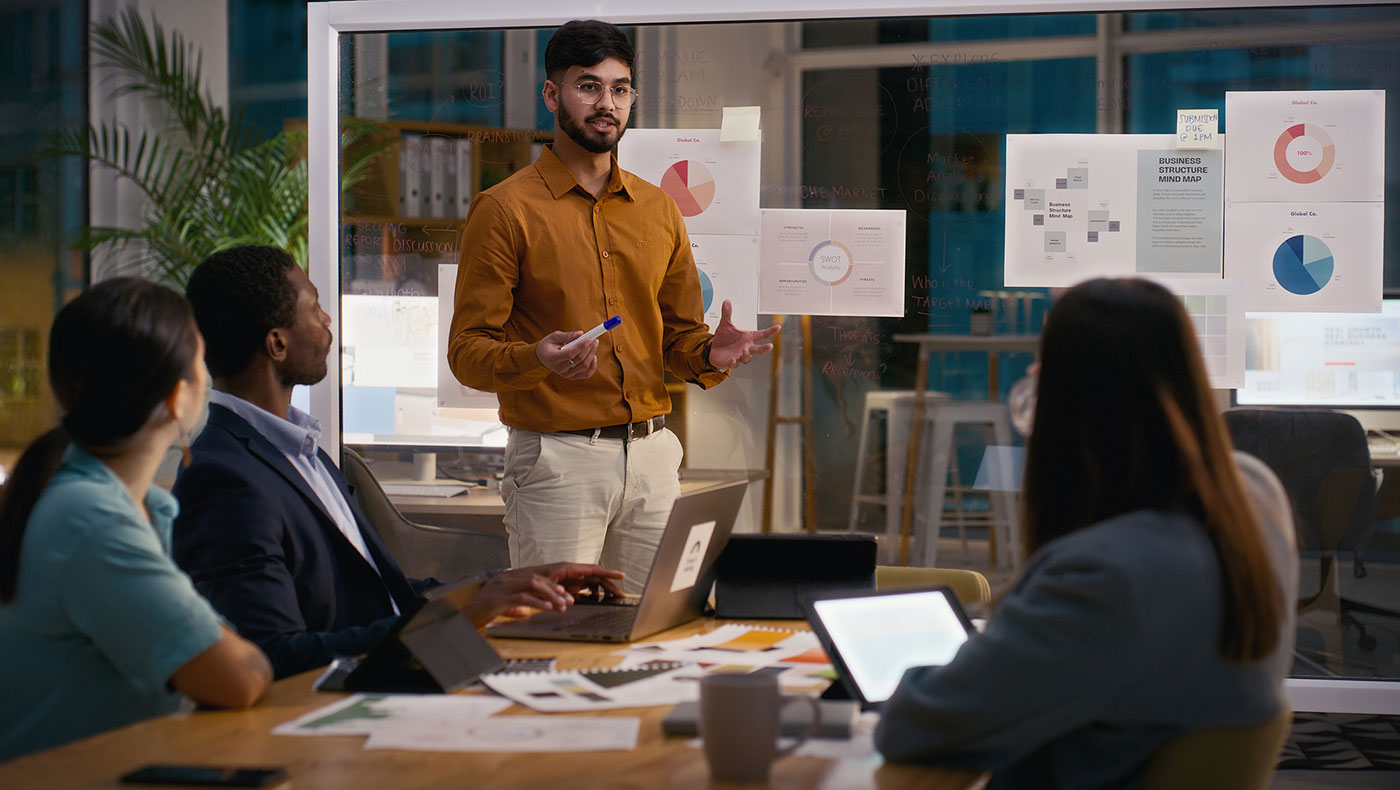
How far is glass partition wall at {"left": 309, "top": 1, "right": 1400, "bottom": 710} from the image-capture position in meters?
3.68

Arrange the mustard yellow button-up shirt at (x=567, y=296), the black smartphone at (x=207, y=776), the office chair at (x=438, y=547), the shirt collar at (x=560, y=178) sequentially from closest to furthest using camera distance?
the black smartphone at (x=207, y=776) < the mustard yellow button-up shirt at (x=567, y=296) < the shirt collar at (x=560, y=178) < the office chair at (x=438, y=547)

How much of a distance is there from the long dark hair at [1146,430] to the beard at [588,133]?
6.34 feet

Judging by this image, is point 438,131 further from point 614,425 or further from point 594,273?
point 614,425

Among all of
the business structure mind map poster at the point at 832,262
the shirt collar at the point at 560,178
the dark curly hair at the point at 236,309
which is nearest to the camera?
the dark curly hair at the point at 236,309

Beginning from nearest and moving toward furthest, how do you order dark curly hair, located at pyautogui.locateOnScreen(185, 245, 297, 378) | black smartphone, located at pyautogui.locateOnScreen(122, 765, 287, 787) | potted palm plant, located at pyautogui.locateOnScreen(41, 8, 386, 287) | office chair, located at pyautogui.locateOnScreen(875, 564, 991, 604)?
black smartphone, located at pyautogui.locateOnScreen(122, 765, 287, 787) → dark curly hair, located at pyautogui.locateOnScreen(185, 245, 297, 378) → office chair, located at pyautogui.locateOnScreen(875, 564, 991, 604) → potted palm plant, located at pyautogui.locateOnScreen(41, 8, 386, 287)

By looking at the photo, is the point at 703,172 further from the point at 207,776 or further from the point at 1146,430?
the point at 207,776

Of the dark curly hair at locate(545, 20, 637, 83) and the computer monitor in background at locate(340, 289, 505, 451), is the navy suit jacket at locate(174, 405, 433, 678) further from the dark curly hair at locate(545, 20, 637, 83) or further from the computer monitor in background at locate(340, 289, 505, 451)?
the computer monitor in background at locate(340, 289, 505, 451)

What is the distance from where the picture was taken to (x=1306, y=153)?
3.65 metres

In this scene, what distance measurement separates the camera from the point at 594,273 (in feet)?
10.1

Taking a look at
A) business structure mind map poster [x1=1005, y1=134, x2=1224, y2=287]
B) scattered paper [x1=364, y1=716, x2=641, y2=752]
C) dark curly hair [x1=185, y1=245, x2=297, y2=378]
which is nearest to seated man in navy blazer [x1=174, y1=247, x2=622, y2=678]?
dark curly hair [x1=185, y1=245, x2=297, y2=378]

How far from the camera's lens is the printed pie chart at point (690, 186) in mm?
3881

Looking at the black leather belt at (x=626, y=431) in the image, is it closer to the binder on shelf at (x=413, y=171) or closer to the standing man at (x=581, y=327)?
the standing man at (x=581, y=327)

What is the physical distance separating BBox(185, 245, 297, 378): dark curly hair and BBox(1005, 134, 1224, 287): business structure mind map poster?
2349 millimetres

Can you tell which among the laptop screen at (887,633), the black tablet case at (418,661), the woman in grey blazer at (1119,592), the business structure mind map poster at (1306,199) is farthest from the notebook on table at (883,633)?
the business structure mind map poster at (1306,199)
